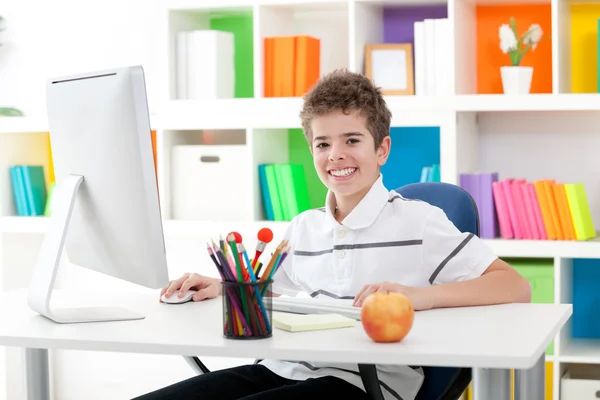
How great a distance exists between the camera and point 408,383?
6.02 feet

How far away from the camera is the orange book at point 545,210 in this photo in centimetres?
321

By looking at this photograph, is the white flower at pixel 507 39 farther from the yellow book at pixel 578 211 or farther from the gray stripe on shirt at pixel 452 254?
the gray stripe on shirt at pixel 452 254

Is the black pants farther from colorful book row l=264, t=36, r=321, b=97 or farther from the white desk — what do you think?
colorful book row l=264, t=36, r=321, b=97

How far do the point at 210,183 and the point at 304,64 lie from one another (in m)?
0.60

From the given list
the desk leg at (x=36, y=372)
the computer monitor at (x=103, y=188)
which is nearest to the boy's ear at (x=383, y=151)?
the computer monitor at (x=103, y=188)

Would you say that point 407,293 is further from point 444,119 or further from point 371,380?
point 444,119

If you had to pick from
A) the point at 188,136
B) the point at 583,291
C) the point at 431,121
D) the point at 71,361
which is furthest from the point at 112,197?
the point at 71,361

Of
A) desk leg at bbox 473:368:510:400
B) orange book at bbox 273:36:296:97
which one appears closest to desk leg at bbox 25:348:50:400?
desk leg at bbox 473:368:510:400

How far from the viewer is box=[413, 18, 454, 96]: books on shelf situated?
3277 millimetres

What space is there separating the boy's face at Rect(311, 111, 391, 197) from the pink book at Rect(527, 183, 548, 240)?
1.31 m

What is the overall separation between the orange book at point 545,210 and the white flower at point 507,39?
20.1 inches

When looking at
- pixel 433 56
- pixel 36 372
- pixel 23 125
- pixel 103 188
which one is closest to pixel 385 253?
pixel 103 188

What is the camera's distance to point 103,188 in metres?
1.73

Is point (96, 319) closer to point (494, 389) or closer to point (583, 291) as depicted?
point (494, 389)
